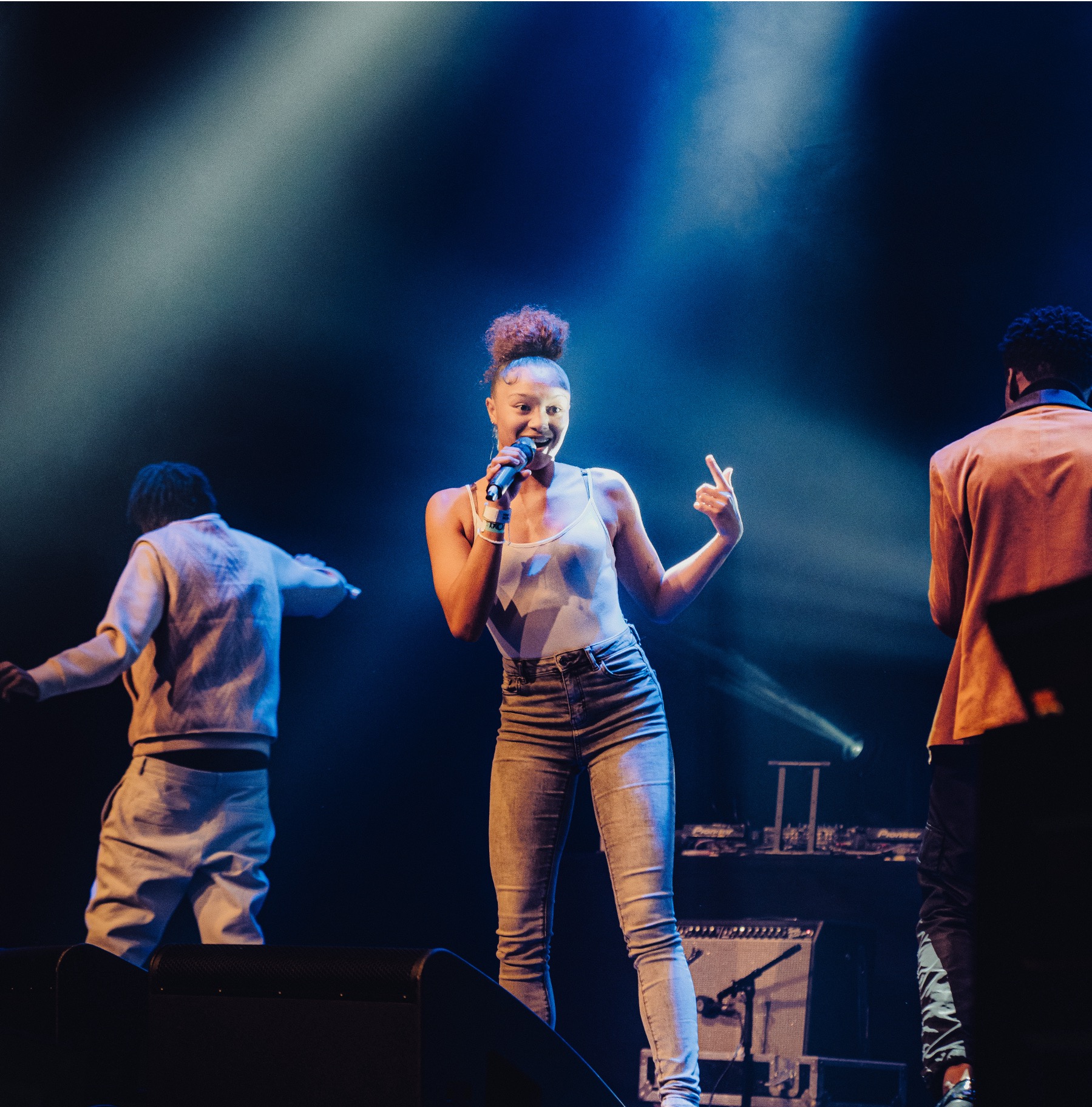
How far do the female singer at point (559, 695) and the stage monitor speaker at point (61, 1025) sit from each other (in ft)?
3.27

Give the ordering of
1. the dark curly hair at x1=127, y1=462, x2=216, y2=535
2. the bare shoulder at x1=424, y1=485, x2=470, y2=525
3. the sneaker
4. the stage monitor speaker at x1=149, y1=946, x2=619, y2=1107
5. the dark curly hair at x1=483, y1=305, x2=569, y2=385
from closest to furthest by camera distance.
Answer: the stage monitor speaker at x1=149, y1=946, x2=619, y2=1107 < the sneaker < the bare shoulder at x1=424, y1=485, x2=470, y2=525 < the dark curly hair at x1=483, y1=305, x2=569, y2=385 < the dark curly hair at x1=127, y1=462, x2=216, y2=535

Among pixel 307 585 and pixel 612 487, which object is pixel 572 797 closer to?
pixel 612 487

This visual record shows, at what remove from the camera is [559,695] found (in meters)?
2.70

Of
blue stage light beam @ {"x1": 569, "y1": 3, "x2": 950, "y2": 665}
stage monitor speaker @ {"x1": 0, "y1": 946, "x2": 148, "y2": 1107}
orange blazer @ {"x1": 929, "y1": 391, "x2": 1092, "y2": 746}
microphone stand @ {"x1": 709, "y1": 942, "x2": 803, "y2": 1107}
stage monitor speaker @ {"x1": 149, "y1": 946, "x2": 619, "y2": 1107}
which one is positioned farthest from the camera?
blue stage light beam @ {"x1": 569, "y1": 3, "x2": 950, "y2": 665}

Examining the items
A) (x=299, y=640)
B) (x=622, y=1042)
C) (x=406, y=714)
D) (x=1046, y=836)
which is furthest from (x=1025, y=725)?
(x=299, y=640)

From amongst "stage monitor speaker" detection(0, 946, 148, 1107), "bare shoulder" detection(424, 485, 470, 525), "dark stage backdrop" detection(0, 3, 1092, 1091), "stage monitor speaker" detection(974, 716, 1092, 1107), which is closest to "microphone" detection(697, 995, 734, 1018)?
"dark stage backdrop" detection(0, 3, 1092, 1091)

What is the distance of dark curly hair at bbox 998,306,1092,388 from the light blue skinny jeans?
115 centimetres

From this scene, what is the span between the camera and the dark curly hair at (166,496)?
408cm

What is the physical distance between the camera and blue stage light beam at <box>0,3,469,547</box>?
16.2ft

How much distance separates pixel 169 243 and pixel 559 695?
3.31m

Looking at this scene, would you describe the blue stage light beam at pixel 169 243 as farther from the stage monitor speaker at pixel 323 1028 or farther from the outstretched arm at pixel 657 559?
the stage monitor speaker at pixel 323 1028

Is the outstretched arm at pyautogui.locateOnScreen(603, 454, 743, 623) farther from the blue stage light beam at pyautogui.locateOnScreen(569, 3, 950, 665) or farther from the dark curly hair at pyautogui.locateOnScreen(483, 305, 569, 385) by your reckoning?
the blue stage light beam at pyautogui.locateOnScreen(569, 3, 950, 665)

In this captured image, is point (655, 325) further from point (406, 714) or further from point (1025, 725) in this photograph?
point (1025, 725)

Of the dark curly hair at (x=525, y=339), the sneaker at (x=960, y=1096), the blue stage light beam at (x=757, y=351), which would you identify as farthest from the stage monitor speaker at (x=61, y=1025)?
the blue stage light beam at (x=757, y=351)
